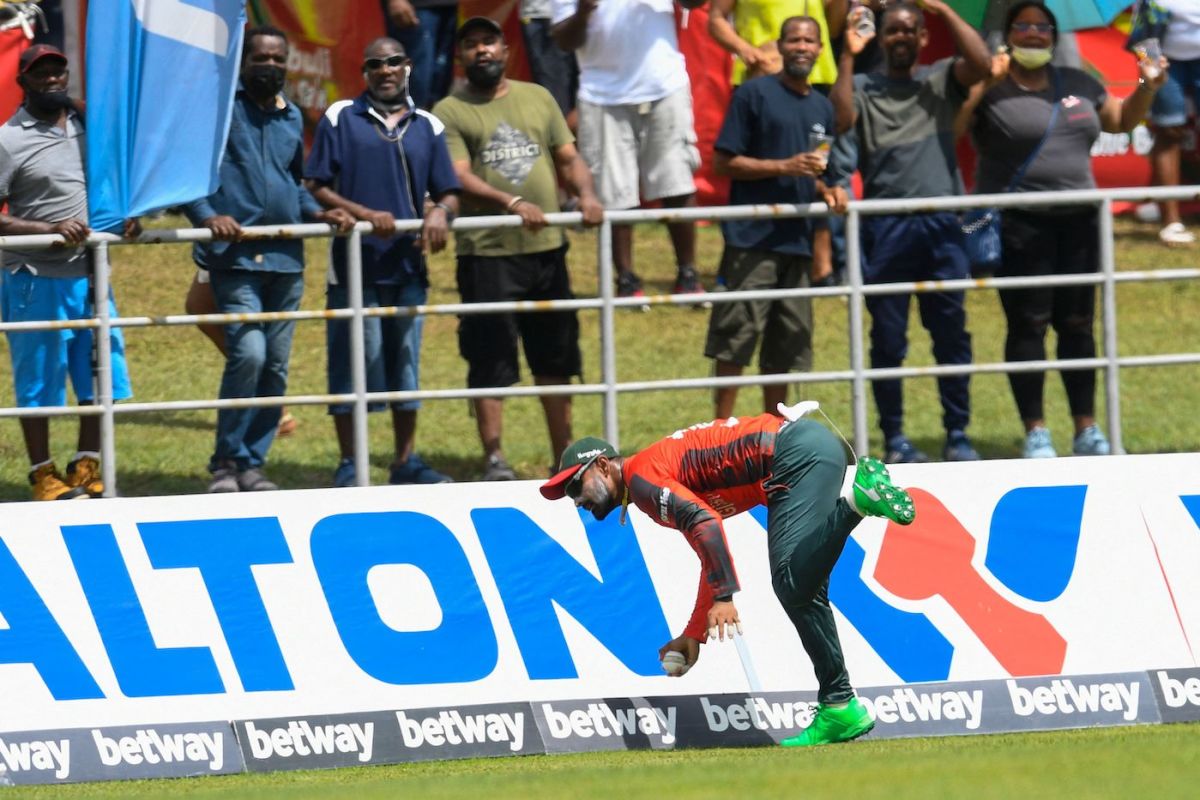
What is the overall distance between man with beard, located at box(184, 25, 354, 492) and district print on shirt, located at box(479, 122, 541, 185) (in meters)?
1.04

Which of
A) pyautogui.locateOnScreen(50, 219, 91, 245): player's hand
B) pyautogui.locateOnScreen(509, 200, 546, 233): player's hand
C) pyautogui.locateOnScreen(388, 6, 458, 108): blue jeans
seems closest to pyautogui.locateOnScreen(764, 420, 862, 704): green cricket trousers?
pyautogui.locateOnScreen(509, 200, 546, 233): player's hand

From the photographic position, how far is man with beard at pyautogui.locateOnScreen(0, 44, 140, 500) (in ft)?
33.8

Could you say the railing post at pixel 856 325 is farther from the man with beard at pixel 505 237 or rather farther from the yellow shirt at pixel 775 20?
the yellow shirt at pixel 775 20

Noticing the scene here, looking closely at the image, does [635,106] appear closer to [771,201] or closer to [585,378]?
[771,201]

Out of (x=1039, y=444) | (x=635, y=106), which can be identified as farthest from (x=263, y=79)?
(x=1039, y=444)

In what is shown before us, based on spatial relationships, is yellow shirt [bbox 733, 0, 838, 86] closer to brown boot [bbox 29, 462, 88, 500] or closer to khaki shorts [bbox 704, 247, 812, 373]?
khaki shorts [bbox 704, 247, 812, 373]

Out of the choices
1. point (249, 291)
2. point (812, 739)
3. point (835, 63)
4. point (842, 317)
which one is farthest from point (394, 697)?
point (842, 317)

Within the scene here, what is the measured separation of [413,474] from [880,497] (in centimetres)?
359

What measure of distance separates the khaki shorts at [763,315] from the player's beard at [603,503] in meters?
3.19

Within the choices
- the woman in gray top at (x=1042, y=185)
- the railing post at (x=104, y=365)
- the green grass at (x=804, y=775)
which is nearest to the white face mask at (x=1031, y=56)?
the woman in gray top at (x=1042, y=185)

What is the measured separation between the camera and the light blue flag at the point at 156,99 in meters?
10.1

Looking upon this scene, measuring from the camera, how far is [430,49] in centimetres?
1355

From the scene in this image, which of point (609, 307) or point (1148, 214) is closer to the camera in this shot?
point (609, 307)

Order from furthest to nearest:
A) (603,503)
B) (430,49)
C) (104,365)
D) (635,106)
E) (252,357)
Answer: (430,49)
(635,106)
(252,357)
(104,365)
(603,503)
